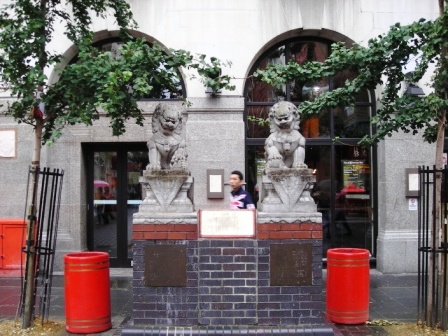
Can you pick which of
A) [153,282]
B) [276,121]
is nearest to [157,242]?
[153,282]

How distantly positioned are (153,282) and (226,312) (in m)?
0.91

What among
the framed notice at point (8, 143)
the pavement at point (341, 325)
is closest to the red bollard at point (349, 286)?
the pavement at point (341, 325)

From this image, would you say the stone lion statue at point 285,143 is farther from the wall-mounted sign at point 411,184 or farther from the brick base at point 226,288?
the wall-mounted sign at point 411,184

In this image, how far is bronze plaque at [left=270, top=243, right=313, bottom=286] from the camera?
5.64 metres

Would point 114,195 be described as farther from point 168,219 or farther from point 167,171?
point 168,219

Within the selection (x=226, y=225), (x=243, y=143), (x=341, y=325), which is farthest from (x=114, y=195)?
(x=341, y=325)

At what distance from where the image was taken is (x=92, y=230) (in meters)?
10.7

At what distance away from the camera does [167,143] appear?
19.5 feet

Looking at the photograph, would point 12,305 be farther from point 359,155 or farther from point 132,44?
point 359,155

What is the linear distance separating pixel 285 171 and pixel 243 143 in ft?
14.6

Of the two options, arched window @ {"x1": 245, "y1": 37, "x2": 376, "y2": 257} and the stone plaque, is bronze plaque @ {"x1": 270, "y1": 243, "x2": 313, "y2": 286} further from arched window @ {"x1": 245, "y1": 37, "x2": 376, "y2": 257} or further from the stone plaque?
arched window @ {"x1": 245, "y1": 37, "x2": 376, "y2": 257}

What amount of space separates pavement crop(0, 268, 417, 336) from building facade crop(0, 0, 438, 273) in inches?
28.8

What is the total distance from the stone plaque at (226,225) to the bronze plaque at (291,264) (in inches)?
14.3

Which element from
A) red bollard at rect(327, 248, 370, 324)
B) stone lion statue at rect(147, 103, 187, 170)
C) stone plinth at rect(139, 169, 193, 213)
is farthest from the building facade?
stone plinth at rect(139, 169, 193, 213)
